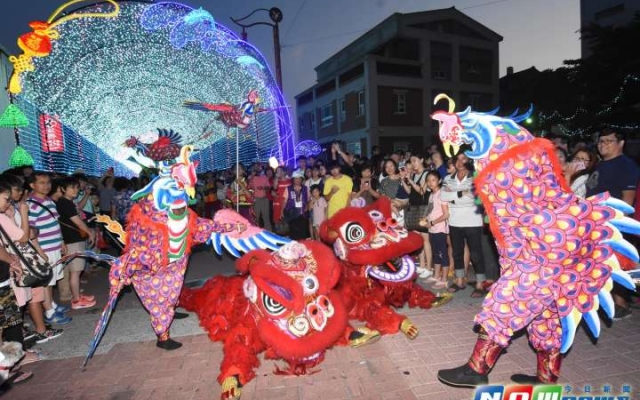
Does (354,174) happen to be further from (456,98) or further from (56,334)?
(456,98)

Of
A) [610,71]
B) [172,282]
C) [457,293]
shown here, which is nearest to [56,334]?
[172,282]

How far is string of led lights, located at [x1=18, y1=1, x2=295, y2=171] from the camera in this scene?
5.89m

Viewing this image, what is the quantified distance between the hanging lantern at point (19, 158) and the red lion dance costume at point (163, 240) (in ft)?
21.5

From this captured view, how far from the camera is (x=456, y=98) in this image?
23156mm

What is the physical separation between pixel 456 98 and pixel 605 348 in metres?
22.2

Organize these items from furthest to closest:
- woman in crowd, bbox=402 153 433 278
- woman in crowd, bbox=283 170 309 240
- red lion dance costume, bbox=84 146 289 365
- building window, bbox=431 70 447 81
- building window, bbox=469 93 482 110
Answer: building window, bbox=469 93 482 110, building window, bbox=431 70 447 81, woman in crowd, bbox=283 170 309 240, woman in crowd, bbox=402 153 433 278, red lion dance costume, bbox=84 146 289 365

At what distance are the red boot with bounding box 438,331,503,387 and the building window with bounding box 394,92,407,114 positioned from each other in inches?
786

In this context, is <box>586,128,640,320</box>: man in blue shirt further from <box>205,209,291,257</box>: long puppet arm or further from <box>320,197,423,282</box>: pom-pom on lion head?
<box>205,209,291,257</box>: long puppet arm

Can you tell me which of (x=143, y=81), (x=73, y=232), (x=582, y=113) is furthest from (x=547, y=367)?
(x=582, y=113)

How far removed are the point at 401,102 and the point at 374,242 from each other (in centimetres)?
1918

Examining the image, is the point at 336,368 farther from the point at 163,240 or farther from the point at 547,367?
the point at 163,240

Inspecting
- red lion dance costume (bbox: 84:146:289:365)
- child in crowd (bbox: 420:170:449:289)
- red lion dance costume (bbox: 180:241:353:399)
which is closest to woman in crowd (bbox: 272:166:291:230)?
child in crowd (bbox: 420:170:449:289)

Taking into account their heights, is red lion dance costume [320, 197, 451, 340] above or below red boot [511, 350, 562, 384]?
above

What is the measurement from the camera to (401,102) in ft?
70.7
